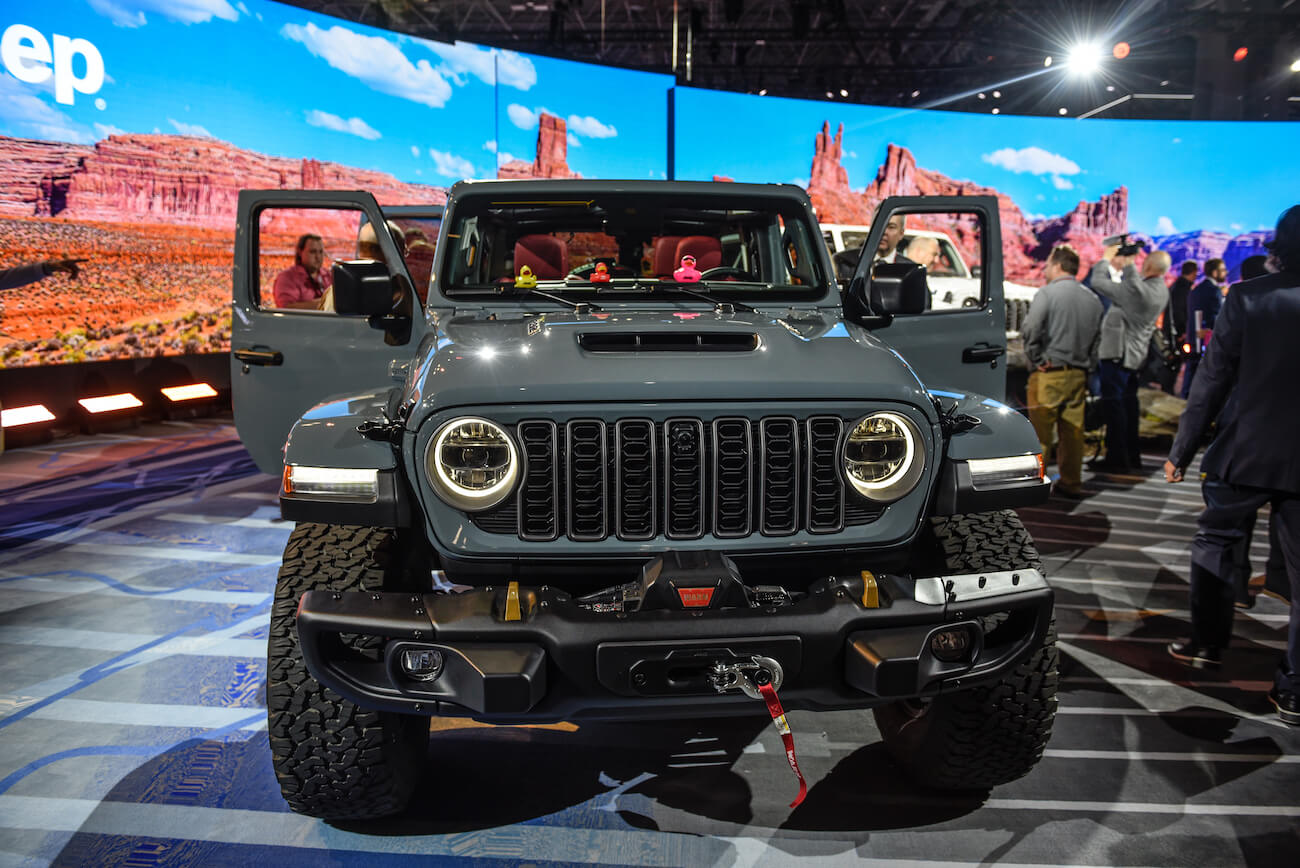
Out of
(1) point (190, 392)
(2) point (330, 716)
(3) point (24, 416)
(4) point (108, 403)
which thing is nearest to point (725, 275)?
(2) point (330, 716)

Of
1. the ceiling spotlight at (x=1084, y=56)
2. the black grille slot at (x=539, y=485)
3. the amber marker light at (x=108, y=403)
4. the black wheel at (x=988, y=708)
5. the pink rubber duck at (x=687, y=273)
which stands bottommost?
the black wheel at (x=988, y=708)

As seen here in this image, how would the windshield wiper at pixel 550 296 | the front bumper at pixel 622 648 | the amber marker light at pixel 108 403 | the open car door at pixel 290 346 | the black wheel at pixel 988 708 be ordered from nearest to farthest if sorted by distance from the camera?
the front bumper at pixel 622 648 < the black wheel at pixel 988 708 < the windshield wiper at pixel 550 296 < the open car door at pixel 290 346 < the amber marker light at pixel 108 403

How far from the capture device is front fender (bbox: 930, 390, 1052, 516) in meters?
2.24

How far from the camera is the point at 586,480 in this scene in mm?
2082

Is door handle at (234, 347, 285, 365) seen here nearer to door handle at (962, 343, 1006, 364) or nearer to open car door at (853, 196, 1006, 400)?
open car door at (853, 196, 1006, 400)

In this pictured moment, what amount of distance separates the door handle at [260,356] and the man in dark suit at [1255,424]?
352cm

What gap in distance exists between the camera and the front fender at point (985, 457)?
224 centimetres

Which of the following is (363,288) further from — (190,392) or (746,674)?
(190,392)

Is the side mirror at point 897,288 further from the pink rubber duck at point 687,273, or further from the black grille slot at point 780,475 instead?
the black grille slot at point 780,475

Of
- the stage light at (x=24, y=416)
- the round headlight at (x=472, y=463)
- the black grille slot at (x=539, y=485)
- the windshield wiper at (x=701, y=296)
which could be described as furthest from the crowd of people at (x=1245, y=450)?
the stage light at (x=24, y=416)

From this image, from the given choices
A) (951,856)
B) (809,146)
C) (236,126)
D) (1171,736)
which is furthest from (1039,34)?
(951,856)

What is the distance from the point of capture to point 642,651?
188cm

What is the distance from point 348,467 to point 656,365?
2.61ft

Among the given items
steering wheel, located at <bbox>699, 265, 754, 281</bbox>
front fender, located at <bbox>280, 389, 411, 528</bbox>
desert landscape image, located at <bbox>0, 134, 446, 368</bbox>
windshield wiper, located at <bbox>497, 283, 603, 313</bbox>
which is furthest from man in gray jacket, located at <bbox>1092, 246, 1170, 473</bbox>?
desert landscape image, located at <bbox>0, 134, 446, 368</bbox>
